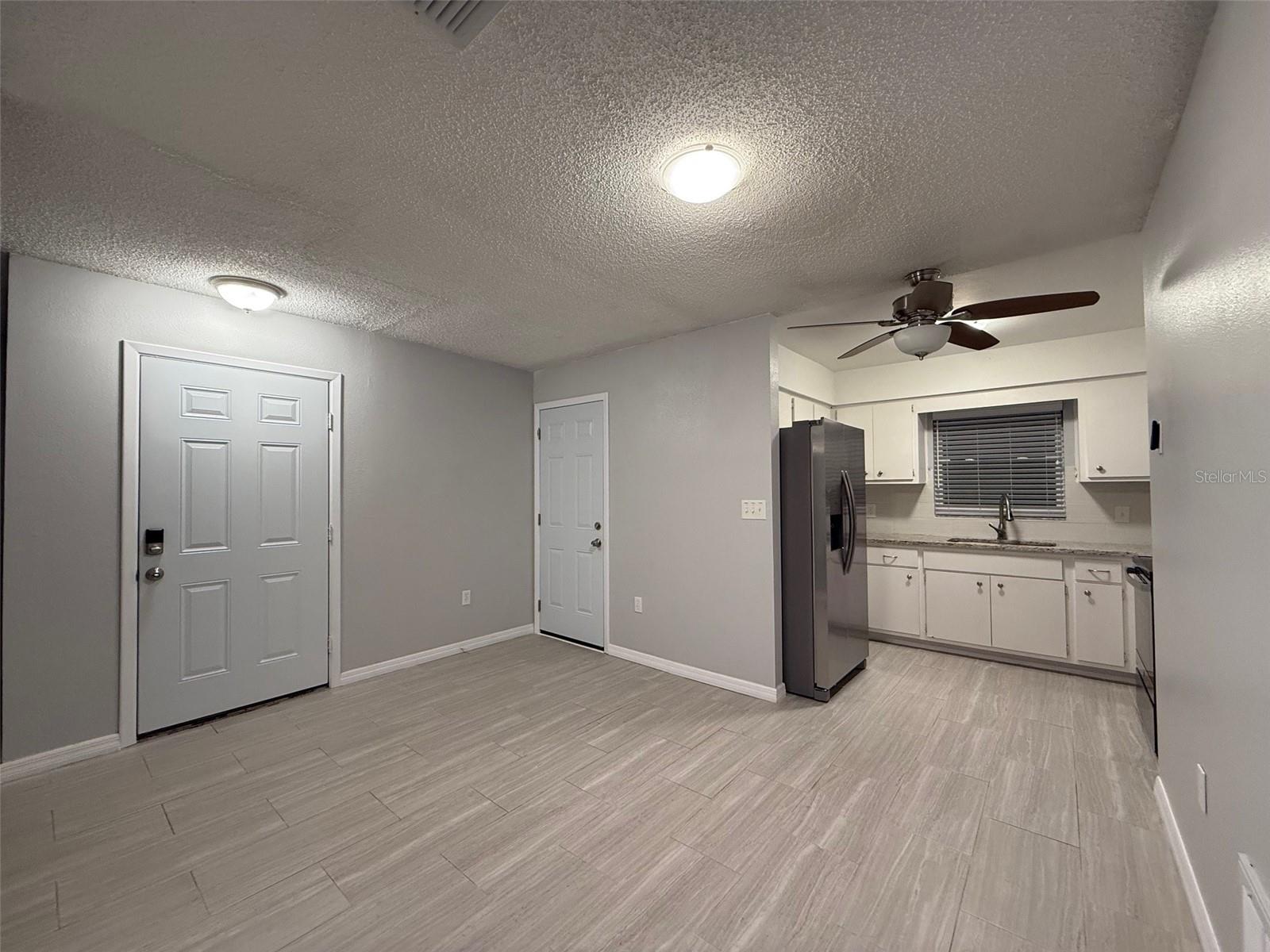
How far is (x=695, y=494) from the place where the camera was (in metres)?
3.68

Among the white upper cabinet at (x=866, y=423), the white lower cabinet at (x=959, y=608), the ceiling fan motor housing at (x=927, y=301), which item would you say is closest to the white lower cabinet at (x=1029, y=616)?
the white lower cabinet at (x=959, y=608)

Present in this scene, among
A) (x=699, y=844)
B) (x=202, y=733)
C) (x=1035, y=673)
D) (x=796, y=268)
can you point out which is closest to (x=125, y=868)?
(x=202, y=733)

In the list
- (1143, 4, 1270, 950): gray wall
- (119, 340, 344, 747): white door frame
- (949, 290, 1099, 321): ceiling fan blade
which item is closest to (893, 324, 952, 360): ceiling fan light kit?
(949, 290, 1099, 321): ceiling fan blade

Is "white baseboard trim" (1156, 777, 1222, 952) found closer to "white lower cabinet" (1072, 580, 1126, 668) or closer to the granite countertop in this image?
"white lower cabinet" (1072, 580, 1126, 668)

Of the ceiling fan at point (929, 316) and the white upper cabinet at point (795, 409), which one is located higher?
the ceiling fan at point (929, 316)

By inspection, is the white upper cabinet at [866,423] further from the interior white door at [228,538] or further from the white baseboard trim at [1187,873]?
the interior white door at [228,538]

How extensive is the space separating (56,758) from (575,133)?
12.2 ft

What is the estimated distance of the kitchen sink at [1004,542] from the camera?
3.85 metres

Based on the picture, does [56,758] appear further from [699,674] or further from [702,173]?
[702,173]

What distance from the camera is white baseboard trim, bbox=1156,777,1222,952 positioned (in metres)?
1.45

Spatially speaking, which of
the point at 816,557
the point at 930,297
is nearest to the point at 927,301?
the point at 930,297

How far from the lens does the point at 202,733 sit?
112 inches

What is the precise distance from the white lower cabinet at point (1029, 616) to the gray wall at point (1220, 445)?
198 centimetres

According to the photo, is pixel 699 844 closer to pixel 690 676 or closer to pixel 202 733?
pixel 690 676
